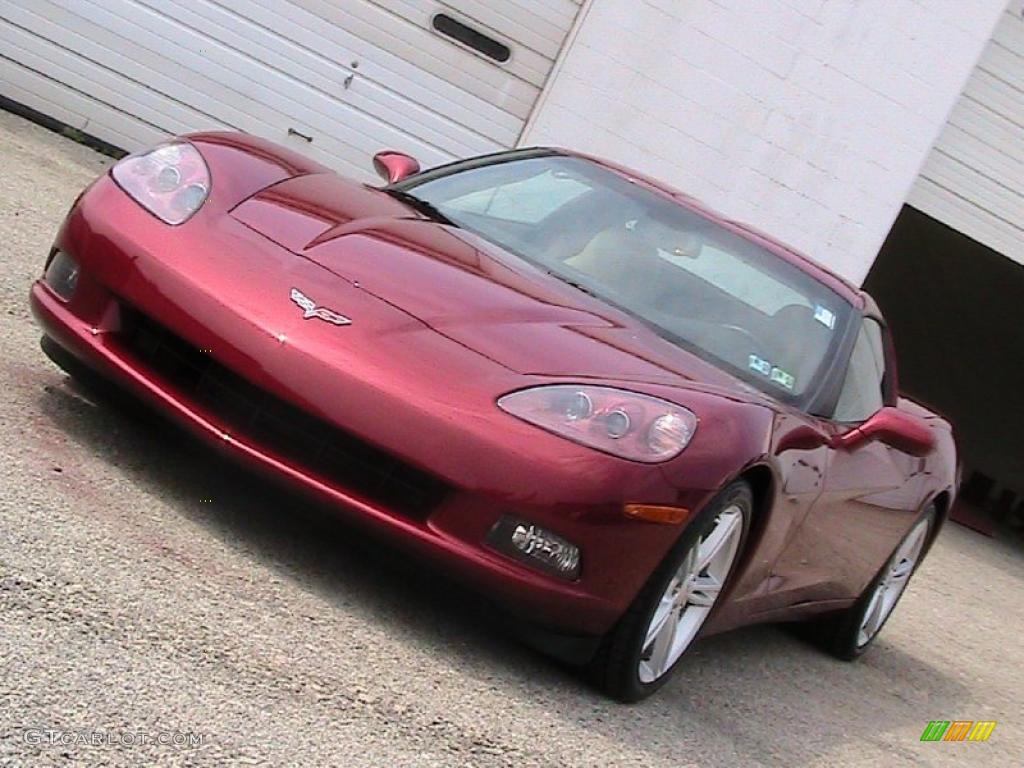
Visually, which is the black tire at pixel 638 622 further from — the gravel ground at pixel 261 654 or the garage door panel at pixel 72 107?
the garage door panel at pixel 72 107

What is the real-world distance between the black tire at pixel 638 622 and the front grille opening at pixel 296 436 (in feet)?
1.85

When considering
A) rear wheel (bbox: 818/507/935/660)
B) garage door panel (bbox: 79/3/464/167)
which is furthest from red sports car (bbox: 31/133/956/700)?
garage door panel (bbox: 79/3/464/167)

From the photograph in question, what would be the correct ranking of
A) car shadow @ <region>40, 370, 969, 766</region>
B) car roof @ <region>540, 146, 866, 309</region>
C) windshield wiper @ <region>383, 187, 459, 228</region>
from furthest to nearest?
car roof @ <region>540, 146, 866, 309</region> → windshield wiper @ <region>383, 187, 459, 228</region> → car shadow @ <region>40, 370, 969, 766</region>

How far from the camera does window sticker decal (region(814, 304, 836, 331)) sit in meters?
5.54

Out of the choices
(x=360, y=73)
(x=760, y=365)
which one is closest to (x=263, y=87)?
(x=360, y=73)

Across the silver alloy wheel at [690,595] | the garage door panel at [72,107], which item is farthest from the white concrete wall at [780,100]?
the silver alloy wheel at [690,595]

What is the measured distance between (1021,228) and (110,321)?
982 cm

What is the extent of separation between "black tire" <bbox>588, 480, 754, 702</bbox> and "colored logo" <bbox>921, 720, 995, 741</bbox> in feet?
5.86

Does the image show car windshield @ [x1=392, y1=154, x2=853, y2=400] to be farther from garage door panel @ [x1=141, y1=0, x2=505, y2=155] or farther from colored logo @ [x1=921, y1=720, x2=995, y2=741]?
garage door panel @ [x1=141, y1=0, x2=505, y2=155]

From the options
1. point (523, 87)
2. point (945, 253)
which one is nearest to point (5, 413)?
point (523, 87)

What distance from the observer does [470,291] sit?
452cm

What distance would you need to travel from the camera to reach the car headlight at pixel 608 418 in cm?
409

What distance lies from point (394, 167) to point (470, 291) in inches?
61.6

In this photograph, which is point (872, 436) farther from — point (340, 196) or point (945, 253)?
point (945, 253)
